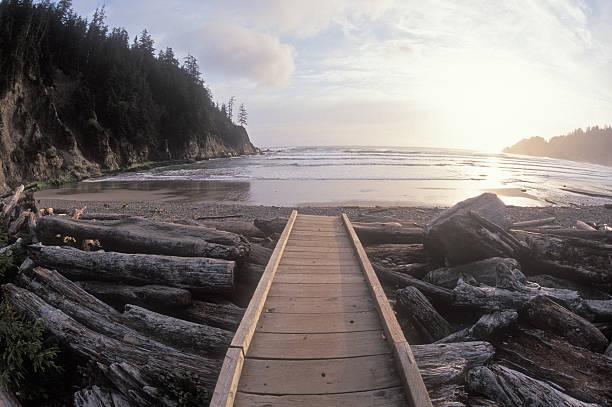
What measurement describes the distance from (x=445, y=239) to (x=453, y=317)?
58.4 inches

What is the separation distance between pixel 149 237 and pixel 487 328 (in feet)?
16.7

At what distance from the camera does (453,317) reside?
5.25 meters

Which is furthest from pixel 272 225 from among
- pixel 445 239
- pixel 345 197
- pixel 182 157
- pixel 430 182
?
pixel 182 157

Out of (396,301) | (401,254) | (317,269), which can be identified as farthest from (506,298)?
(317,269)

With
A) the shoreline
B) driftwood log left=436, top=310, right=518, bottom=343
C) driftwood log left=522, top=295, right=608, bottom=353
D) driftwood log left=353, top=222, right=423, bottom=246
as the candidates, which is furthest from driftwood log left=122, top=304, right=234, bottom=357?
the shoreline

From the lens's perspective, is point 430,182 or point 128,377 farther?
point 430,182

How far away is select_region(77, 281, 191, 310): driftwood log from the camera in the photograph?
4957mm

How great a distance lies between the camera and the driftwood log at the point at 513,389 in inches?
129

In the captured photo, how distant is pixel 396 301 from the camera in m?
5.25

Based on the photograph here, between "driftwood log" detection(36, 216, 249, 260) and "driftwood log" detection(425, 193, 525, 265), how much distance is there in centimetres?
333

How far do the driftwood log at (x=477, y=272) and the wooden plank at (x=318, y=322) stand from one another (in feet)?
7.76

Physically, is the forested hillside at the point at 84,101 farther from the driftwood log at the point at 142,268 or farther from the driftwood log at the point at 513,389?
the driftwood log at the point at 513,389

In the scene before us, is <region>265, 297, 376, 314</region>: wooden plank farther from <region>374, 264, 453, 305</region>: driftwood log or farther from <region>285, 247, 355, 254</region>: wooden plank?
<region>285, 247, 355, 254</region>: wooden plank

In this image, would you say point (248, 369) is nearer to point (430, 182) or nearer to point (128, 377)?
point (128, 377)
